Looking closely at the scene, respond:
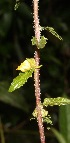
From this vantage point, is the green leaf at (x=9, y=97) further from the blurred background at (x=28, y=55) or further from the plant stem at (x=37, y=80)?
the plant stem at (x=37, y=80)

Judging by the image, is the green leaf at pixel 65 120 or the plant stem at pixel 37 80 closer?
the plant stem at pixel 37 80

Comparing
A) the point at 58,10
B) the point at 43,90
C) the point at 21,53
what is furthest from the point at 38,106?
the point at 58,10

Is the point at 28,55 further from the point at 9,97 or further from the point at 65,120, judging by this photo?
the point at 65,120

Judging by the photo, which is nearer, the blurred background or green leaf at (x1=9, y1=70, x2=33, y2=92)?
green leaf at (x1=9, y1=70, x2=33, y2=92)

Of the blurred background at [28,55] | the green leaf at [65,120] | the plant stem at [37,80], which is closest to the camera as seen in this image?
the plant stem at [37,80]

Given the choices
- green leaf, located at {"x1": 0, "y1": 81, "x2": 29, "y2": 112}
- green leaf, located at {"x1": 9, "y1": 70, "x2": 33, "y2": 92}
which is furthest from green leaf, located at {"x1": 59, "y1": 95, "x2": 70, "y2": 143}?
green leaf, located at {"x1": 9, "y1": 70, "x2": 33, "y2": 92}

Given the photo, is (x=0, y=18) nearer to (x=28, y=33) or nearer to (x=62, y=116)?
(x=28, y=33)

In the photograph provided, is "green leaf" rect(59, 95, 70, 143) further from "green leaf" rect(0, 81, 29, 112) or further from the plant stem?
→ the plant stem

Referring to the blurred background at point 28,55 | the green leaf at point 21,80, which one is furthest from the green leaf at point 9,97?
the green leaf at point 21,80

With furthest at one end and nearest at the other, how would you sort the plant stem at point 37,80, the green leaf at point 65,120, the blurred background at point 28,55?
the blurred background at point 28,55 < the green leaf at point 65,120 < the plant stem at point 37,80
